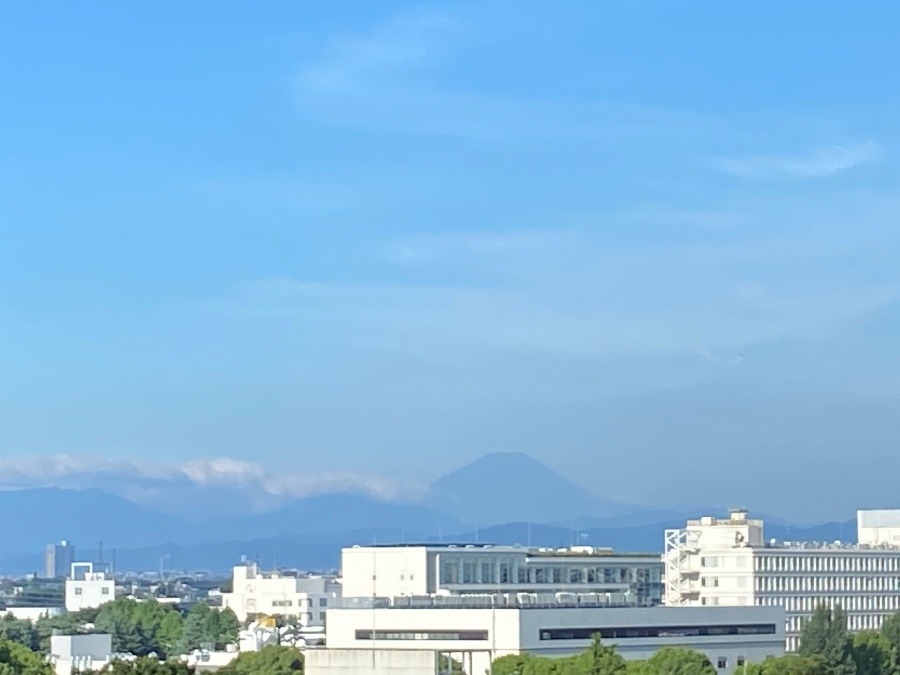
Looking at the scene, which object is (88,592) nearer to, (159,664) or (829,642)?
(829,642)

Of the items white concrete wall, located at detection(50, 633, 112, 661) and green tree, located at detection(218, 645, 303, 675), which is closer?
Answer: green tree, located at detection(218, 645, 303, 675)

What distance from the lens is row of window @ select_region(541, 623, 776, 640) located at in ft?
254

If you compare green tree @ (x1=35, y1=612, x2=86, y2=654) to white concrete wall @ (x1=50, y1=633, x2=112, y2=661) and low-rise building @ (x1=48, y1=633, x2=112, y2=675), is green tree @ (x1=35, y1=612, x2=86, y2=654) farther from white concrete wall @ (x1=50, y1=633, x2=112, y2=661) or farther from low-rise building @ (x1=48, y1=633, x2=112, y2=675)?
low-rise building @ (x1=48, y1=633, x2=112, y2=675)

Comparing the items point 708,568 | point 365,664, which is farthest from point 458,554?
point 365,664

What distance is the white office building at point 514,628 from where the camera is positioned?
247ft

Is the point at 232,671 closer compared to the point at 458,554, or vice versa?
the point at 232,671

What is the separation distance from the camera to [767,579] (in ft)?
357

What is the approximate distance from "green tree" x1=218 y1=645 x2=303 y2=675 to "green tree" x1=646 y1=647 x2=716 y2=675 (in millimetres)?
14450

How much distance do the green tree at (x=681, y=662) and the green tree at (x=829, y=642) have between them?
14426 millimetres

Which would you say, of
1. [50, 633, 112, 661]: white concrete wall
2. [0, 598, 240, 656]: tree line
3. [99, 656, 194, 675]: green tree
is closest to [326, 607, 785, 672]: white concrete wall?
[99, 656, 194, 675]: green tree

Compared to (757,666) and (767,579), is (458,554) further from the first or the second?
(757,666)

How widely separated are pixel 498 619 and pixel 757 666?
10.00 metres

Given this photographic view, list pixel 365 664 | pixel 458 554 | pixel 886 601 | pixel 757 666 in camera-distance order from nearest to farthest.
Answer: pixel 365 664, pixel 757 666, pixel 458 554, pixel 886 601

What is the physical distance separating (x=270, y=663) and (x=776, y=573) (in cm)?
3998
